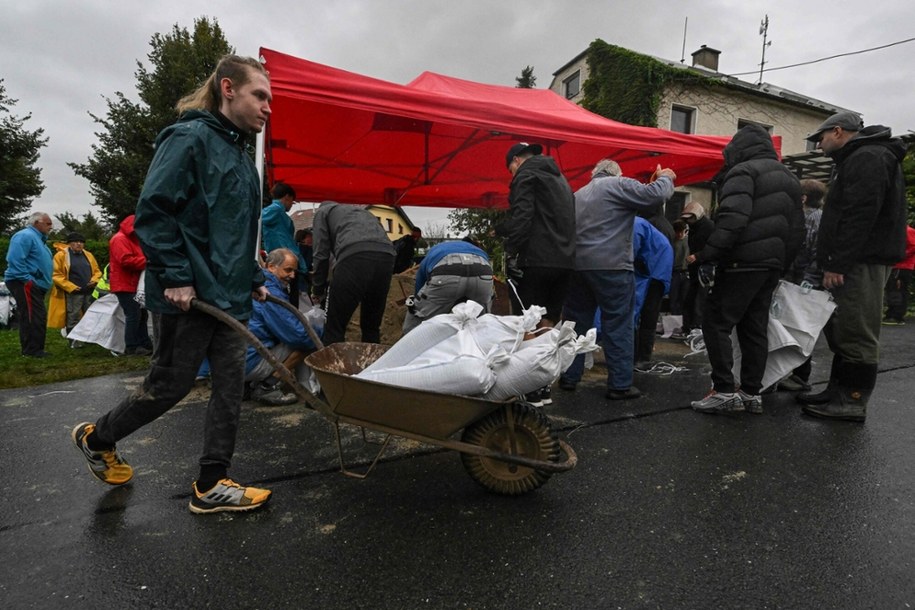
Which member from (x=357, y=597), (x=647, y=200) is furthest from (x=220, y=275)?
(x=647, y=200)

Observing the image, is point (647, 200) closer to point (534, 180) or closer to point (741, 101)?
point (534, 180)

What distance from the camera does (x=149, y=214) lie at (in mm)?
1851

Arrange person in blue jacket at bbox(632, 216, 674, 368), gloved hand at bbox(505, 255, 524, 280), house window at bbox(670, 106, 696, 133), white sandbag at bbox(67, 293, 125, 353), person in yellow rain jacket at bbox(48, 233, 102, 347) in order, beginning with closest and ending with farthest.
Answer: gloved hand at bbox(505, 255, 524, 280) → person in blue jacket at bbox(632, 216, 674, 368) → white sandbag at bbox(67, 293, 125, 353) → person in yellow rain jacket at bbox(48, 233, 102, 347) → house window at bbox(670, 106, 696, 133)

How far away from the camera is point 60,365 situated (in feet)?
16.6

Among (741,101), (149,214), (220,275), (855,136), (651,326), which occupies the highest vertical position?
(741,101)

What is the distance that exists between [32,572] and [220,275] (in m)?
1.19

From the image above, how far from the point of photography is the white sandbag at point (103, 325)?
18.0 feet

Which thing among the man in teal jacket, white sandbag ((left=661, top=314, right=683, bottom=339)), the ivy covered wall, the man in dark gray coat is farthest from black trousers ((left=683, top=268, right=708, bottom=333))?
the ivy covered wall

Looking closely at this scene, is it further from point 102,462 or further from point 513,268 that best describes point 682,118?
point 102,462

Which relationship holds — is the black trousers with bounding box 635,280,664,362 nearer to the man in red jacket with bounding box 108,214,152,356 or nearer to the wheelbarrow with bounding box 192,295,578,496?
the wheelbarrow with bounding box 192,295,578,496

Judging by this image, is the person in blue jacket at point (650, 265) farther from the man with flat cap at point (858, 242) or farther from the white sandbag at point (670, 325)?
the white sandbag at point (670, 325)

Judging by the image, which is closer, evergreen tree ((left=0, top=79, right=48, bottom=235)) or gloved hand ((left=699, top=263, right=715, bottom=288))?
gloved hand ((left=699, top=263, right=715, bottom=288))

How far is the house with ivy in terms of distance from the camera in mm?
15875

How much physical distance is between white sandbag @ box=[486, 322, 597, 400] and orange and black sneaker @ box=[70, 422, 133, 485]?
1732 millimetres
